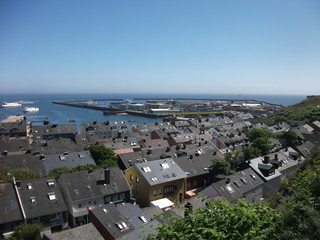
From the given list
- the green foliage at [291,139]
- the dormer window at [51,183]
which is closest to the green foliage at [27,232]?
the dormer window at [51,183]

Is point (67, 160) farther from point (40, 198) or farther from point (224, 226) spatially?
point (224, 226)

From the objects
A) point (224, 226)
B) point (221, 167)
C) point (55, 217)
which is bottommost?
point (55, 217)

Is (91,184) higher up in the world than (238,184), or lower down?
higher up

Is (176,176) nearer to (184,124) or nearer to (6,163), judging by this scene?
(6,163)

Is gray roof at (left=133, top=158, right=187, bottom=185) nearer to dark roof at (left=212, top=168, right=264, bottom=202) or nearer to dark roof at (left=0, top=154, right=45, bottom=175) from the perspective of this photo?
dark roof at (left=212, top=168, right=264, bottom=202)

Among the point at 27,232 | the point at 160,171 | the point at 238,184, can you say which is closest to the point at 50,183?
the point at 27,232
